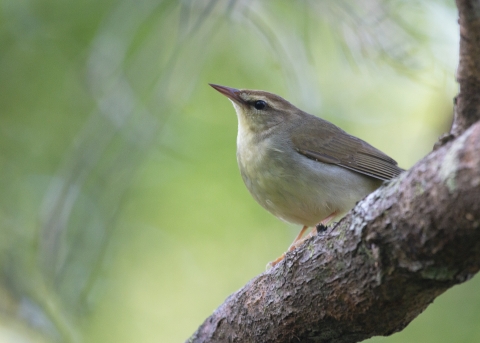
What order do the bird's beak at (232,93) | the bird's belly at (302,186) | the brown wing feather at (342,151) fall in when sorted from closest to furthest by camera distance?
1. the bird's belly at (302,186)
2. the brown wing feather at (342,151)
3. the bird's beak at (232,93)

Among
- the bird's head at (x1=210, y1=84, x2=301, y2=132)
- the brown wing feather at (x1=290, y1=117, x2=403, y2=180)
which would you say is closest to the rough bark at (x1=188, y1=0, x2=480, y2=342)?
the brown wing feather at (x1=290, y1=117, x2=403, y2=180)

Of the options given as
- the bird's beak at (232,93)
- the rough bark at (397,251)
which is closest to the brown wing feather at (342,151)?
the bird's beak at (232,93)

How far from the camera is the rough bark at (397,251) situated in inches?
81.2

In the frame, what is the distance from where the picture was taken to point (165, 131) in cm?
629

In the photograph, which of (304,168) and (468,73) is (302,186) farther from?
(468,73)

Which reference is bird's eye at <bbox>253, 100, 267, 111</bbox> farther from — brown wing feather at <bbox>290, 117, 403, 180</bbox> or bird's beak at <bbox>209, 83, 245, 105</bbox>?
brown wing feather at <bbox>290, 117, 403, 180</bbox>

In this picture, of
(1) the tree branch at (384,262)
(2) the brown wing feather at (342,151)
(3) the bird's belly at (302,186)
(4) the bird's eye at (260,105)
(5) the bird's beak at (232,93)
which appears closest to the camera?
(1) the tree branch at (384,262)

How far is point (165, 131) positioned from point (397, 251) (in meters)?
4.29

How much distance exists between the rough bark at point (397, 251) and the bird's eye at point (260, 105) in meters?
2.38

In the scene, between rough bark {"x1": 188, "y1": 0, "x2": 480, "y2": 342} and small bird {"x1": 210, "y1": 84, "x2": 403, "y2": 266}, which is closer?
rough bark {"x1": 188, "y1": 0, "x2": 480, "y2": 342}

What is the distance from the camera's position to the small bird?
453cm

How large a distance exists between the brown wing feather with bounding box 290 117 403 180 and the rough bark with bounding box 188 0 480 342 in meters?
1.73

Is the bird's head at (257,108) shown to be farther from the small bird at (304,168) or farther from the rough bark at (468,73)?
the rough bark at (468,73)

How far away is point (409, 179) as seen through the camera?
2.25 meters
